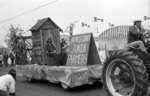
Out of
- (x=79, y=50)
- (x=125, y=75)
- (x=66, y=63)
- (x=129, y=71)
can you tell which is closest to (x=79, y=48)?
(x=79, y=50)

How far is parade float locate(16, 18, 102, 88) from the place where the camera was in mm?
7062

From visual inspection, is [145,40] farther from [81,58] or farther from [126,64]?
[81,58]

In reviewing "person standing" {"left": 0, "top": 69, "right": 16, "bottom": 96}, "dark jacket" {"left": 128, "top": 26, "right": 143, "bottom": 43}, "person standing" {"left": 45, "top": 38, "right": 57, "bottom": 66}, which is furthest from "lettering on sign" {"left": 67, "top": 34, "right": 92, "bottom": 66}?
"person standing" {"left": 0, "top": 69, "right": 16, "bottom": 96}

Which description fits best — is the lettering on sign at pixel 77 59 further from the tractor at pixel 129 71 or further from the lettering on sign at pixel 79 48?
the tractor at pixel 129 71

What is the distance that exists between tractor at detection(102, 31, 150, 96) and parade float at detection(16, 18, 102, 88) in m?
2.05

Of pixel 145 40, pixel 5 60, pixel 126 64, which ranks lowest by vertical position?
pixel 5 60

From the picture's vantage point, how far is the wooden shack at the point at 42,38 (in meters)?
10.3

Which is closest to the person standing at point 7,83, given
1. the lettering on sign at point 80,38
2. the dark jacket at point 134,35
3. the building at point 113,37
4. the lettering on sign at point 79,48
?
the lettering on sign at point 79,48

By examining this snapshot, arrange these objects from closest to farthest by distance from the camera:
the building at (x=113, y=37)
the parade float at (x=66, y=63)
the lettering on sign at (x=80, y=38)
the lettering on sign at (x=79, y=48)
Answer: the parade float at (x=66, y=63) → the lettering on sign at (x=79, y=48) → the lettering on sign at (x=80, y=38) → the building at (x=113, y=37)

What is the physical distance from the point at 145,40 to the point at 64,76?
Answer: 3229mm

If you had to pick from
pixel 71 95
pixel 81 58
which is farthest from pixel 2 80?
pixel 81 58

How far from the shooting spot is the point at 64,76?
7.25 meters

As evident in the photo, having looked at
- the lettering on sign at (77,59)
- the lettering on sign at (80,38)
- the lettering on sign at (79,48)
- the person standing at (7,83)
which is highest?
the lettering on sign at (80,38)

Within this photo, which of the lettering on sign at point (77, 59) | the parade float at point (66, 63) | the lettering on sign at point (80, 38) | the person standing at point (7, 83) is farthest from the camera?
the lettering on sign at point (80, 38)
